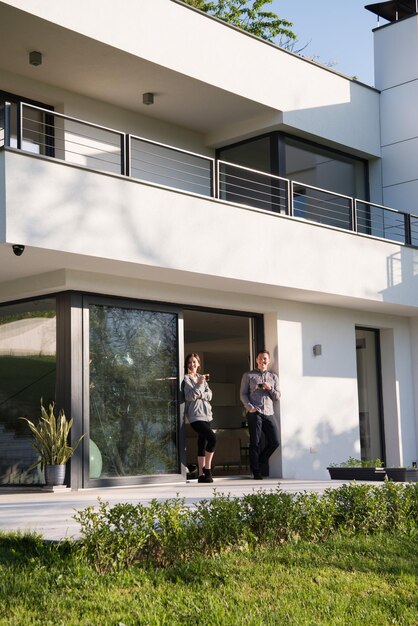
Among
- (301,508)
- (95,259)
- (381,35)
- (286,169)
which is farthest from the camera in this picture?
(381,35)

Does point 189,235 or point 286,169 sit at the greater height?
point 286,169

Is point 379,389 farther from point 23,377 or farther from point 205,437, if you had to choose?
point 23,377

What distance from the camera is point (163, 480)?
1262 centimetres

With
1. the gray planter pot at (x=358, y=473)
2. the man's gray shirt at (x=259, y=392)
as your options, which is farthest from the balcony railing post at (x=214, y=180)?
the gray planter pot at (x=358, y=473)

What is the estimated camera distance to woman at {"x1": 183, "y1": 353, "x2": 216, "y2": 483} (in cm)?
1283

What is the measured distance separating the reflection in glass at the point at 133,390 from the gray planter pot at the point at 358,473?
2.36 m

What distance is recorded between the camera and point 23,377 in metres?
12.4

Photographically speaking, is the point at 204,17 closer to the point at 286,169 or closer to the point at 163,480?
the point at 286,169

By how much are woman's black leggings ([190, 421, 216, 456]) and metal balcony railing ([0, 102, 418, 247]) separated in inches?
122

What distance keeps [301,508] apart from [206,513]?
103 centimetres

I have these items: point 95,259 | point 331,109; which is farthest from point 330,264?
point 95,259

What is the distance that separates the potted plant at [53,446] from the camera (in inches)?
447

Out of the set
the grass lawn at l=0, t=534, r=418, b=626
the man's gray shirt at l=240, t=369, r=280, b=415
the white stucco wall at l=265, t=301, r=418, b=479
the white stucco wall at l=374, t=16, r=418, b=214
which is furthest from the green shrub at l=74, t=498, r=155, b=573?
the white stucco wall at l=374, t=16, r=418, b=214

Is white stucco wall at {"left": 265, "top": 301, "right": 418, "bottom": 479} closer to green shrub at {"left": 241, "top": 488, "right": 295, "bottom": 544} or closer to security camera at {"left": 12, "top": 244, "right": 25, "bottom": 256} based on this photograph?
→ security camera at {"left": 12, "top": 244, "right": 25, "bottom": 256}
